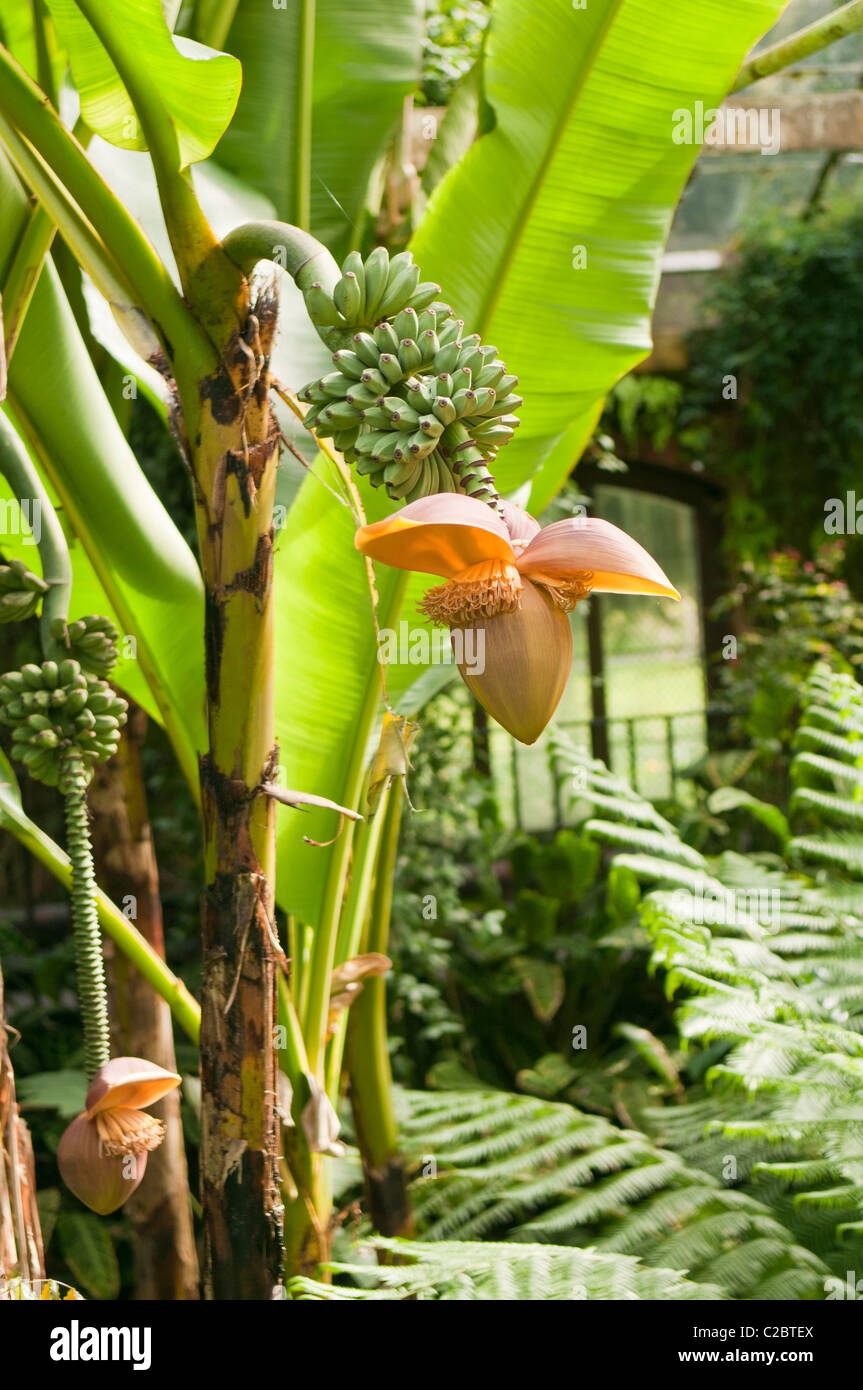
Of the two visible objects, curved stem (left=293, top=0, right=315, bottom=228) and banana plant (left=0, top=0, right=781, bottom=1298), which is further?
curved stem (left=293, top=0, right=315, bottom=228)

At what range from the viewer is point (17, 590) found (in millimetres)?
694

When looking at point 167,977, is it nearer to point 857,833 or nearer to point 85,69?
point 85,69

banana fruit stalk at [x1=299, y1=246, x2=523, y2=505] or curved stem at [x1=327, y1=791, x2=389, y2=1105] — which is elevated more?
banana fruit stalk at [x1=299, y1=246, x2=523, y2=505]

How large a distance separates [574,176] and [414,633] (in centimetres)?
58

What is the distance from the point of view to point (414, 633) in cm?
123

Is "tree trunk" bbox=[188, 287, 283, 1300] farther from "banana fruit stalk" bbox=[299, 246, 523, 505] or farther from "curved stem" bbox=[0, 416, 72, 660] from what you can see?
"banana fruit stalk" bbox=[299, 246, 523, 505]

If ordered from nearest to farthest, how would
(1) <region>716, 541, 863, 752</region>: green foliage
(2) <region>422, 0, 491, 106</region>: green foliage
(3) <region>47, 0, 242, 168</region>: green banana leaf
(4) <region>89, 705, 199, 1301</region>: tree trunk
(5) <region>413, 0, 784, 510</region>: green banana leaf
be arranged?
(3) <region>47, 0, 242, 168</region>: green banana leaf, (5) <region>413, 0, 784, 510</region>: green banana leaf, (4) <region>89, 705, 199, 1301</region>: tree trunk, (2) <region>422, 0, 491, 106</region>: green foliage, (1) <region>716, 541, 863, 752</region>: green foliage

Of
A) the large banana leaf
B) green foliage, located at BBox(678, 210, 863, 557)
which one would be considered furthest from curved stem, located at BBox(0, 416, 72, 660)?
green foliage, located at BBox(678, 210, 863, 557)

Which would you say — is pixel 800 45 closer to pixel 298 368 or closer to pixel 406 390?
pixel 298 368

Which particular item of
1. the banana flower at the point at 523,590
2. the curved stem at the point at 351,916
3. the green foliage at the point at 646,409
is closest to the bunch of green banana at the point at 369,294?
the banana flower at the point at 523,590

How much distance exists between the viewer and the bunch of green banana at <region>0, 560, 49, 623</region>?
68cm

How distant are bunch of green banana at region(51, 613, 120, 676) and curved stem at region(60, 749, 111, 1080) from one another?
3.5 inches

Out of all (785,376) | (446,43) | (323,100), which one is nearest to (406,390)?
(323,100)

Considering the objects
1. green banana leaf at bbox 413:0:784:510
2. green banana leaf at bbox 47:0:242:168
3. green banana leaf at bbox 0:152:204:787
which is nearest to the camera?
green banana leaf at bbox 47:0:242:168
